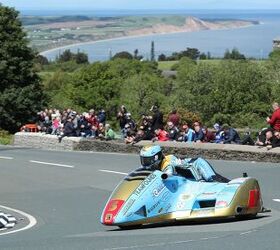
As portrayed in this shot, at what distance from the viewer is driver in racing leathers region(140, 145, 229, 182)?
42.4 feet

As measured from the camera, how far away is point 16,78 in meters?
63.6

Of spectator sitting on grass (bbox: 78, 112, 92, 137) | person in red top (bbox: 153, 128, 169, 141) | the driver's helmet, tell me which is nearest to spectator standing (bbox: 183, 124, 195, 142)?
person in red top (bbox: 153, 128, 169, 141)

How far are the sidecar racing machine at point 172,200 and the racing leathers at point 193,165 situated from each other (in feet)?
0.90

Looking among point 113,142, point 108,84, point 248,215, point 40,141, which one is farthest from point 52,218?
point 108,84

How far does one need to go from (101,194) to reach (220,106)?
5525 cm

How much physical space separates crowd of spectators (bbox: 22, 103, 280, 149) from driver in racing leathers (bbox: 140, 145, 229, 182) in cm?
854

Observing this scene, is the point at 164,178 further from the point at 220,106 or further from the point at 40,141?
the point at 220,106

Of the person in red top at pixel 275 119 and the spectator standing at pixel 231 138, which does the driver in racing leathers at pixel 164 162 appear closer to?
the person in red top at pixel 275 119

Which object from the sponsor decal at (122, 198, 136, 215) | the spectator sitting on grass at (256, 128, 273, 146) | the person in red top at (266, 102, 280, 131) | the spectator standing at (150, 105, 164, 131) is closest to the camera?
the sponsor decal at (122, 198, 136, 215)

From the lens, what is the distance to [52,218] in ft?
49.1

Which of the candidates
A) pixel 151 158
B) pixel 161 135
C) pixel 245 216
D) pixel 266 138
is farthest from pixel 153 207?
pixel 161 135

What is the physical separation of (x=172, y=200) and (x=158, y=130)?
47.2 feet

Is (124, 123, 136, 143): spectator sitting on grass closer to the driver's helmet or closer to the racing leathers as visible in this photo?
the racing leathers

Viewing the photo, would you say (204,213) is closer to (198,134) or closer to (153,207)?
(153,207)
